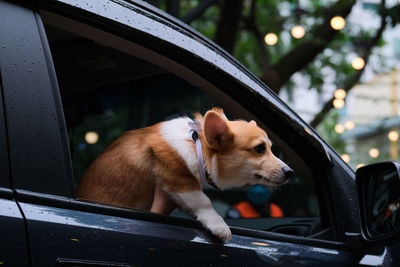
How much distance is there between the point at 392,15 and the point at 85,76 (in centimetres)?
607

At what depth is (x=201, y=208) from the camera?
6.47 feet

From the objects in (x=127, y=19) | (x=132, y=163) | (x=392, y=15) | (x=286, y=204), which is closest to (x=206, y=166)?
(x=132, y=163)

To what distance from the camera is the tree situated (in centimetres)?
737

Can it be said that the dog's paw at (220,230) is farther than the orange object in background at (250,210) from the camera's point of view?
No

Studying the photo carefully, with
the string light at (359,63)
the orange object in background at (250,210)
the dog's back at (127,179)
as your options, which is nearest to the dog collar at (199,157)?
the dog's back at (127,179)

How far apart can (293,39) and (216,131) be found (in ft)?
27.7

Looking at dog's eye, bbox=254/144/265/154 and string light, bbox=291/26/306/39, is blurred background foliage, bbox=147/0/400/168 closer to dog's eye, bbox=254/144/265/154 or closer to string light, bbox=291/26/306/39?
string light, bbox=291/26/306/39

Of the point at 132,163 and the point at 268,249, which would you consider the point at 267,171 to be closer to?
the point at 268,249

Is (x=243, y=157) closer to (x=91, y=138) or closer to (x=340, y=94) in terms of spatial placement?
(x=91, y=138)

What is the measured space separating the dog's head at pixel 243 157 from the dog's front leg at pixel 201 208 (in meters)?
0.15

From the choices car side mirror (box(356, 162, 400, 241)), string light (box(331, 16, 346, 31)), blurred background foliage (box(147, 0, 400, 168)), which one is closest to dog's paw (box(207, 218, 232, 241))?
car side mirror (box(356, 162, 400, 241))

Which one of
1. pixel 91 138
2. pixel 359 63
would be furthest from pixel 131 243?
pixel 359 63

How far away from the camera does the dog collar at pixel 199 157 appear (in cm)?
203

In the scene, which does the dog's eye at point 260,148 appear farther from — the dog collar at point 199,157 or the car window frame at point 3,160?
the car window frame at point 3,160
